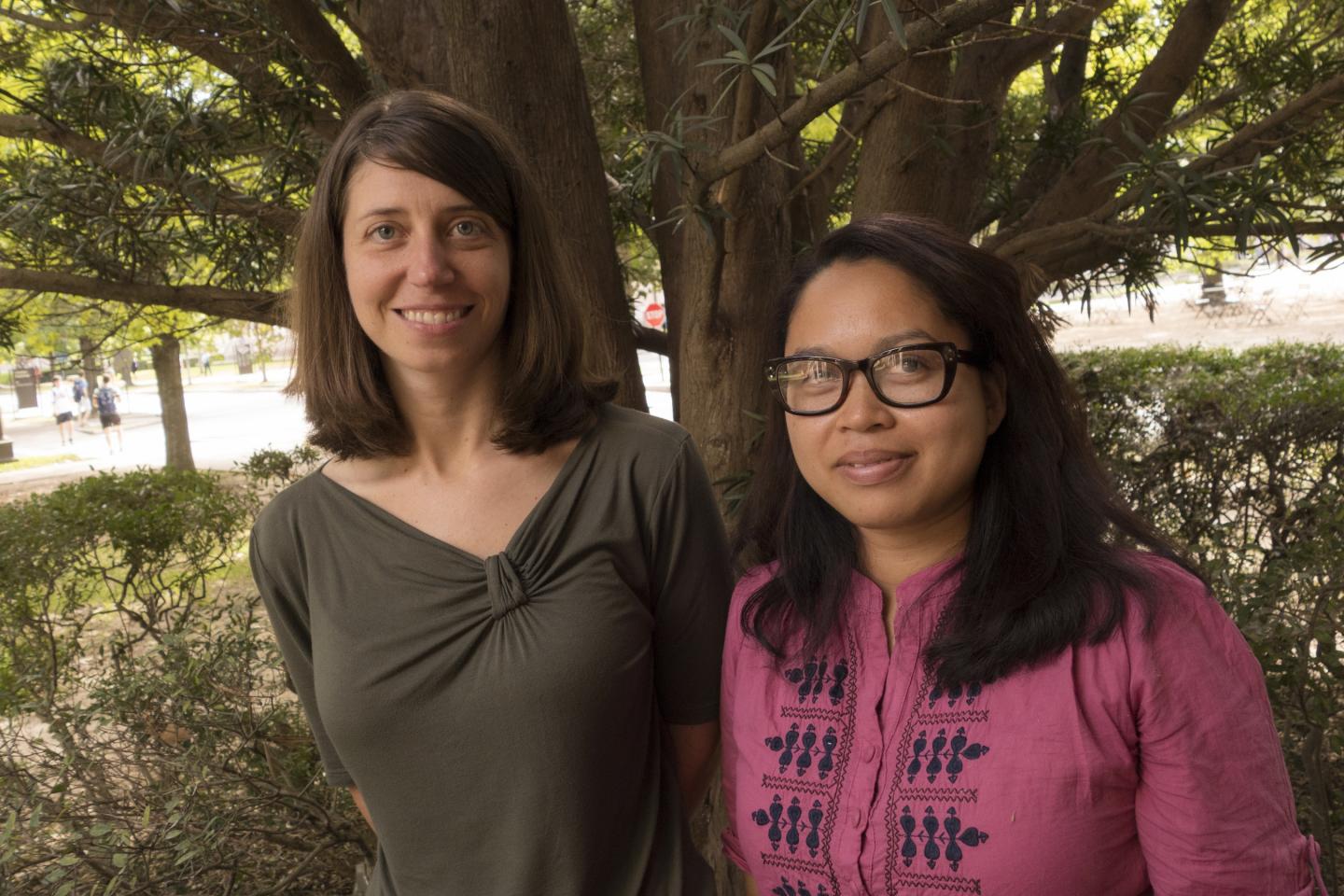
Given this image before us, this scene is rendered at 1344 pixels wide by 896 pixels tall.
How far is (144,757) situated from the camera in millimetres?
3607

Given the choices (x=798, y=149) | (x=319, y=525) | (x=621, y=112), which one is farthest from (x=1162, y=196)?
(x=621, y=112)

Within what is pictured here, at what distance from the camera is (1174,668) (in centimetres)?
142

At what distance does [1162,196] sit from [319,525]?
212 centimetres

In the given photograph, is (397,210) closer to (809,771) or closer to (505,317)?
(505,317)

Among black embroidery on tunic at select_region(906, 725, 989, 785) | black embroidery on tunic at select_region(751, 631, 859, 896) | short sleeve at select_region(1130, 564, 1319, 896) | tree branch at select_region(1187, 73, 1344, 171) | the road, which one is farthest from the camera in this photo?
the road

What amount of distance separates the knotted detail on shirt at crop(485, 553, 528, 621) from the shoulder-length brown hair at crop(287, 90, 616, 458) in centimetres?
21

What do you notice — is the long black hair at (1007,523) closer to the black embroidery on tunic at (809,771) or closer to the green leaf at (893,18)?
the black embroidery on tunic at (809,771)

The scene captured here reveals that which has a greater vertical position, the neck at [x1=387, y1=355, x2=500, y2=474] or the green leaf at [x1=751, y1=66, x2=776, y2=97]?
the green leaf at [x1=751, y1=66, x2=776, y2=97]

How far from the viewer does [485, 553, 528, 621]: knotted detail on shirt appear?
69.8 inches

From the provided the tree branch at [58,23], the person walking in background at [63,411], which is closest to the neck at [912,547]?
the tree branch at [58,23]

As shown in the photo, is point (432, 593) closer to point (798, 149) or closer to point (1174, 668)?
point (1174, 668)

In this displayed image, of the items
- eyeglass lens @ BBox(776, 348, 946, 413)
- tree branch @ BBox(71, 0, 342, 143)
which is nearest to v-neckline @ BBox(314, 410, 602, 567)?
eyeglass lens @ BBox(776, 348, 946, 413)

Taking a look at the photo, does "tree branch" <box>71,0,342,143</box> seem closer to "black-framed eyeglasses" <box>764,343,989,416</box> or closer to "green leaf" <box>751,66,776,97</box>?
"green leaf" <box>751,66,776,97</box>

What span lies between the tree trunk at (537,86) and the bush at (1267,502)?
6.26 ft
